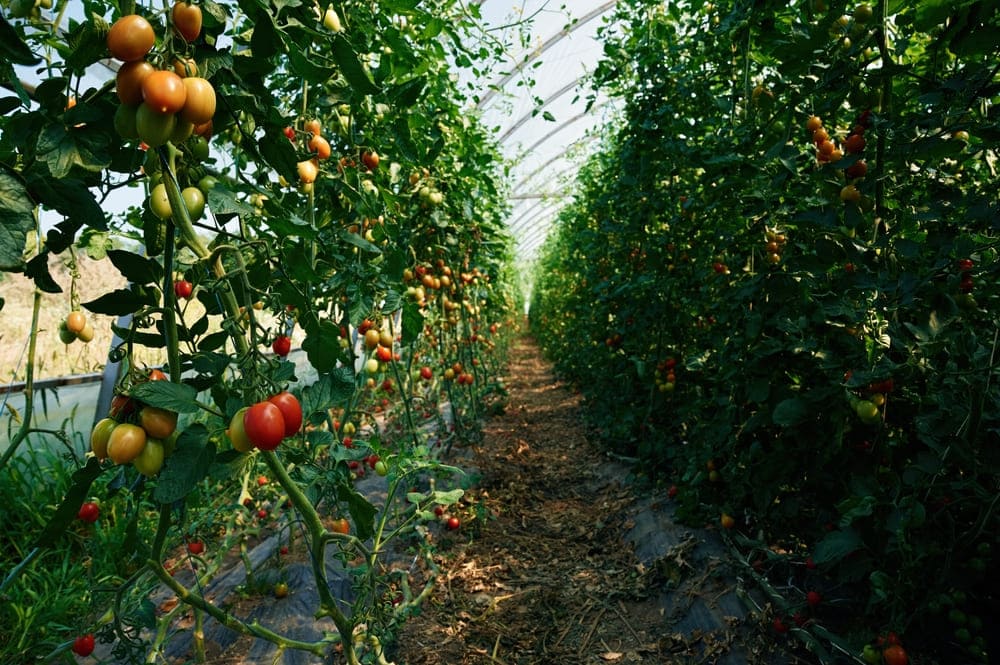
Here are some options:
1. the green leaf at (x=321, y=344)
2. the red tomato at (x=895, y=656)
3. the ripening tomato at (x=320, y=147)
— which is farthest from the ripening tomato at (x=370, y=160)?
the red tomato at (x=895, y=656)

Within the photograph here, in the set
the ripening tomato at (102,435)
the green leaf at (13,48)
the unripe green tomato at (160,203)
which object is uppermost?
the green leaf at (13,48)

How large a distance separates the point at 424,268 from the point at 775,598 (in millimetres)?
2247

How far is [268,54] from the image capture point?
0.75 metres

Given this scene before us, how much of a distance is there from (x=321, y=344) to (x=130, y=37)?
49 centimetres

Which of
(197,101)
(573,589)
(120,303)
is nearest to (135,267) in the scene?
(120,303)

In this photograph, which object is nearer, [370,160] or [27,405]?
[27,405]

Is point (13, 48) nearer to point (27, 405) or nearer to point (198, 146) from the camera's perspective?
point (198, 146)

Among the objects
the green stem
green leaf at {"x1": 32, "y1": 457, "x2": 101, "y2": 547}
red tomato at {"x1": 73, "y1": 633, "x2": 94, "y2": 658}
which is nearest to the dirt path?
red tomato at {"x1": 73, "y1": 633, "x2": 94, "y2": 658}

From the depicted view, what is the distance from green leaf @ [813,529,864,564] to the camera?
3.94ft

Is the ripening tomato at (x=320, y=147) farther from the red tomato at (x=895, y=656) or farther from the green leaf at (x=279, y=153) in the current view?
the red tomato at (x=895, y=656)

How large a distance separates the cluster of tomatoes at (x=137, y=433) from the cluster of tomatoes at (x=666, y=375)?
240 cm

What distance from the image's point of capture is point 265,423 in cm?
67

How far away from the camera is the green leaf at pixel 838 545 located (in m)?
1.20

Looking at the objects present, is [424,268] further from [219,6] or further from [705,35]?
[219,6]
